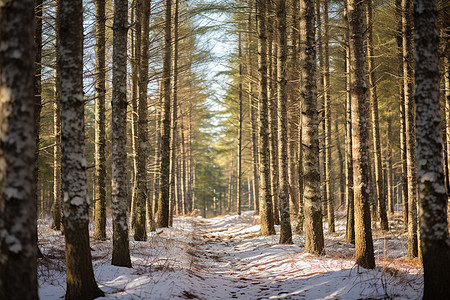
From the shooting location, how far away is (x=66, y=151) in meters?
4.27

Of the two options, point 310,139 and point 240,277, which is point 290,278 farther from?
point 310,139

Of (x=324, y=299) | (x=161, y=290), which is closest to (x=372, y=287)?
(x=324, y=299)

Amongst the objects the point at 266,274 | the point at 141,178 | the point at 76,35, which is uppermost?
the point at 76,35

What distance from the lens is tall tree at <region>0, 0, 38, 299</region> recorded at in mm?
2807

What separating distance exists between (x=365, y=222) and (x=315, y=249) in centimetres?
188

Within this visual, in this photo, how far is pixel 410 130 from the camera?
337 inches

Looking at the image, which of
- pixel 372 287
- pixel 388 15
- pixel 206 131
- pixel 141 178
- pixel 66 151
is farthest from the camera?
pixel 206 131

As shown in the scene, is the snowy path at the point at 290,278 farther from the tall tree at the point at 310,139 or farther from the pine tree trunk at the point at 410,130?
the pine tree trunk at the point at 410,130

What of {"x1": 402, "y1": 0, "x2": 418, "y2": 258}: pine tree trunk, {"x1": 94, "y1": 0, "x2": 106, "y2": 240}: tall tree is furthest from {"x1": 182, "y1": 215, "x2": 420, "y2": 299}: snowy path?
{"x1": 94, "y1": 0, "x2": 106, "y2": 240}: tall tree

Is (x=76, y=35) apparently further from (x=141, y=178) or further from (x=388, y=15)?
(x=388, y=15)

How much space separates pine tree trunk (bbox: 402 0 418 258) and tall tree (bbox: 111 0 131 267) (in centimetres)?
658

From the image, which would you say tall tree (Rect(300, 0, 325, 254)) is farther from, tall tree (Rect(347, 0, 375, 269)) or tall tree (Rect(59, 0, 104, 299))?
tall tree (Rect(59, 0, 104, 299))

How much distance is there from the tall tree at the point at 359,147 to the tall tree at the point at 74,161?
14.3ft

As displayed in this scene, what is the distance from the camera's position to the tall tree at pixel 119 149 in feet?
19.2
